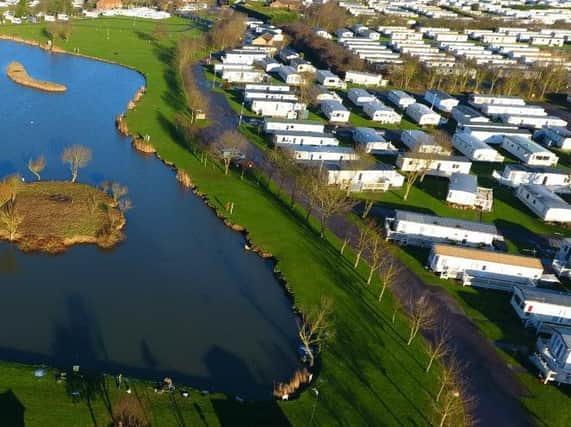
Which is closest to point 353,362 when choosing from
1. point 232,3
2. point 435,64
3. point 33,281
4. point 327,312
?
point 327,312

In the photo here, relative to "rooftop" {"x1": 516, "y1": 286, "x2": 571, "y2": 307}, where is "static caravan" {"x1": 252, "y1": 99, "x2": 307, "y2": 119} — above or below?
above

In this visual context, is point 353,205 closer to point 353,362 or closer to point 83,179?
point 353,362

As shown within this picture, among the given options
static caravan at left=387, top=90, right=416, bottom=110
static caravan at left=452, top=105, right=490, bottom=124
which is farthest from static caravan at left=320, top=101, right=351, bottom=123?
static caravan at left=452, top=105, right=490, bottom=124

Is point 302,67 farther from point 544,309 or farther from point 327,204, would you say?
point 544,309

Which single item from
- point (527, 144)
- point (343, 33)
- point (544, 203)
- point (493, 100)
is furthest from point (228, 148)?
point (343, 33)

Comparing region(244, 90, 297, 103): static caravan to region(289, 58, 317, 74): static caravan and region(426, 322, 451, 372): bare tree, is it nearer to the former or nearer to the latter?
region(289, 58, 317, 74): static caravan

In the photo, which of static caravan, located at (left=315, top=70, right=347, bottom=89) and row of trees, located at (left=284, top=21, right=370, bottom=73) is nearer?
static caravan, located at (left=315, top=70, right=347, bottom=89)

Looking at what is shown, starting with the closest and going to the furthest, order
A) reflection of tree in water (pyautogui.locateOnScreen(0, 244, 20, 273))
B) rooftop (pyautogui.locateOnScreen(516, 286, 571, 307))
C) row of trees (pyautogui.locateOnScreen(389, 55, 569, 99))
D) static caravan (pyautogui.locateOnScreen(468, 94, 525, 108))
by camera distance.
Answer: rooftop (pyautogui.locateOnScreen(516, 286, 571, 307)), reflection of tree in water (pyautogui.locateOnScreen(0, 244, 20, 273)), static caravan (pyautogui.locateOnScreen(468, 94, 525, 108)), row of trees (pyautogui.locateOnScreen(389, 55, 569, 99))
